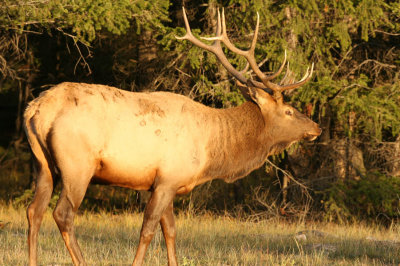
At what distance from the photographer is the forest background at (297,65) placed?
36.5 feet

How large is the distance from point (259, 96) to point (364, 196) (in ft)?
18.0

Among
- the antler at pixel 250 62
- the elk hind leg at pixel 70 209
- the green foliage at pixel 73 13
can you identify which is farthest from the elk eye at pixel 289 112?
the green foliage at pixel 73 13

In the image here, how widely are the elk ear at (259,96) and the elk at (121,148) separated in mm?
598

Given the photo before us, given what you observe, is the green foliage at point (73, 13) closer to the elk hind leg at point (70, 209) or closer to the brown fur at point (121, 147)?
the brown fur at point (121, 147)

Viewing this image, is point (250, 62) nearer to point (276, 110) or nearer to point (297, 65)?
point (276, 110)

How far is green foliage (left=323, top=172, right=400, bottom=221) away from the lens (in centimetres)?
1204

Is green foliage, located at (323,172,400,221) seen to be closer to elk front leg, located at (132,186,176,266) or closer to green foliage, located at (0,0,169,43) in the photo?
green foliage, located at (0,0,169,43)

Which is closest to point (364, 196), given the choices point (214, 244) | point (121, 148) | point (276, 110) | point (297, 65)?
point (297, 65)

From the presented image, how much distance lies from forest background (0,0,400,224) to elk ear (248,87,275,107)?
10.7 feet

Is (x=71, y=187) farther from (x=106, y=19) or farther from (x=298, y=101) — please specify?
(x=298, y=101)

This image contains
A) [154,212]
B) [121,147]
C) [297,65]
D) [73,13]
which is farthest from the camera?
[297,65]

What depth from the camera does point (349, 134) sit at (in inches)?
478

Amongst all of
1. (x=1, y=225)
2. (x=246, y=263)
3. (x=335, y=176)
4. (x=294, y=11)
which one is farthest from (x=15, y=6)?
(x=335, y=176)

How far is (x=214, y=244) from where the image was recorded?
8711 mm
